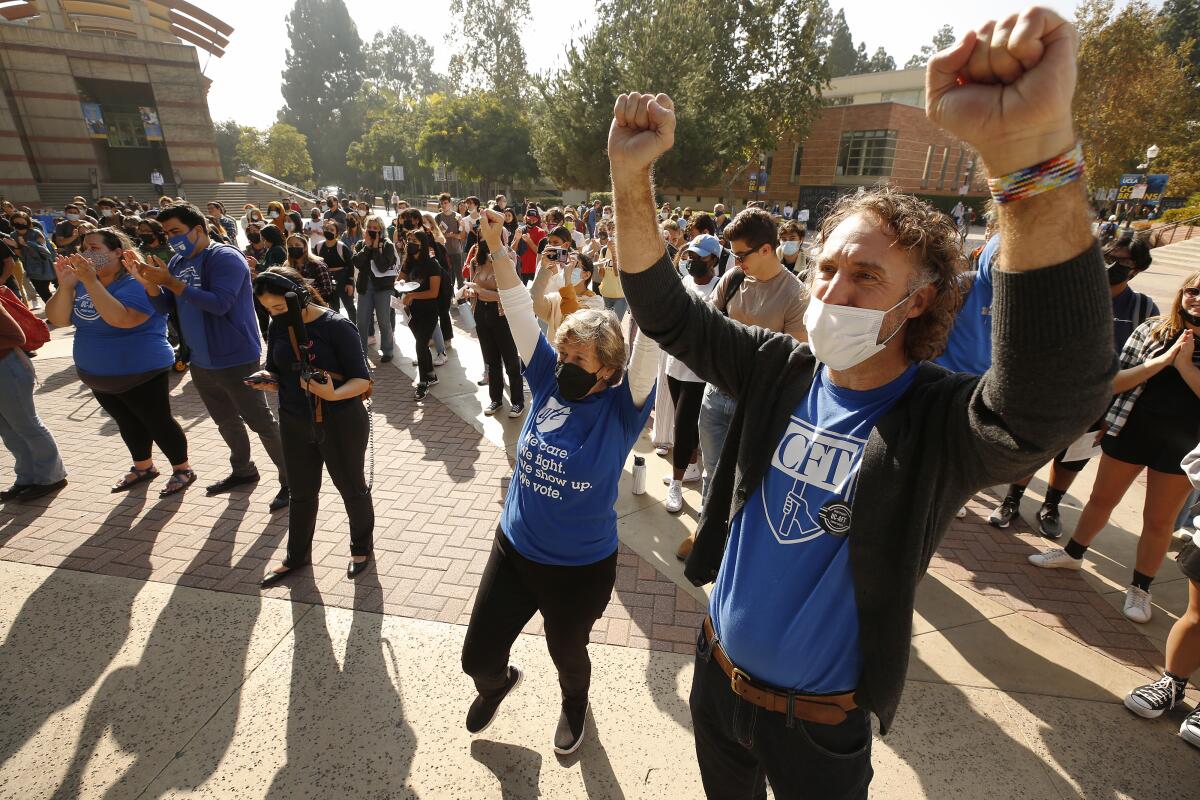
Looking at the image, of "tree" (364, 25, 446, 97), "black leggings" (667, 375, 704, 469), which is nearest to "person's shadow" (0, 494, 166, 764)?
"black leggings" (667, 375, 704, 469)

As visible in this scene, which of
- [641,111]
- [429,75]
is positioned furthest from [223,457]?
[429,75]

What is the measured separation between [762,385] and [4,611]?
4.70 m

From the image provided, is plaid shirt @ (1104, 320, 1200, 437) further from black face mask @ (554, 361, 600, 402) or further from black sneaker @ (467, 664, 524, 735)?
black sneaker @ (467, 664, 524, 735)

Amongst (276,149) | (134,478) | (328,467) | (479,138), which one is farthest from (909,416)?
(276,149)

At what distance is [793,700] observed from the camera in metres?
1.46

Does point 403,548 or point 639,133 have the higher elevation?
point 639,133

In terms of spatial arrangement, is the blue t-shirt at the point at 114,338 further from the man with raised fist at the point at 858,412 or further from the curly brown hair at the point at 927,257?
the curly brown hair at the point at 927,257

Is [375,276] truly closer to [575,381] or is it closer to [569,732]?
[575,381]

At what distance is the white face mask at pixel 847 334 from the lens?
130 centimetres

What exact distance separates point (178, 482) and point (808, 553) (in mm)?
Result: 5338

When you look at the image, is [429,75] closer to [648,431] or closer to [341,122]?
[341,122]

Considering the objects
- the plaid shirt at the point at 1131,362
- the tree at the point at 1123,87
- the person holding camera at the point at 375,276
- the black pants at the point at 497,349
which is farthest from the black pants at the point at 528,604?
the tree at the point at 1123,87

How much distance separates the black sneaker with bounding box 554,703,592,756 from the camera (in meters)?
2.54

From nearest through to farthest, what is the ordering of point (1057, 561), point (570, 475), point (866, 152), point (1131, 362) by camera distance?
point (570, 475) < point (1131, 362) < point (1057, 561) < point (866, 152)
